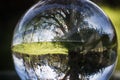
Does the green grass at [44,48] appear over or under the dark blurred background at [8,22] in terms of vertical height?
under

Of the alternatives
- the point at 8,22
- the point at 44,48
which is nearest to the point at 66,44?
the point at 44,48

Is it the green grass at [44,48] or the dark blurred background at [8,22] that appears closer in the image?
the green grass at [44,48]

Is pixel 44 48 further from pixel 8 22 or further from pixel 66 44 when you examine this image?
pixel 8 22

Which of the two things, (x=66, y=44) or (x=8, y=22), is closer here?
(x=66, y=44)

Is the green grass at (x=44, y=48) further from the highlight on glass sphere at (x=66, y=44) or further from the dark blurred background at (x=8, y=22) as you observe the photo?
the dark blurred background at (x=8, y=22)

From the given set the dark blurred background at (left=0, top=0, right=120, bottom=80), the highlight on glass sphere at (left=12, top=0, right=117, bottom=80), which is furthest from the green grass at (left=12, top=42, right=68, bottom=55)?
the dark blurred background at (left=0, top=0, right=120, bottom=80)

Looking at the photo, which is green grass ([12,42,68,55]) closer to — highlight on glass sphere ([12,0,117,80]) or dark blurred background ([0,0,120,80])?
→ highlight on glass sphere ([12,0,117,80])

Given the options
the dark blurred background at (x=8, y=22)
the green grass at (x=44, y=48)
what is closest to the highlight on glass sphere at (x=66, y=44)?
the green grass at (x=44, y=48)

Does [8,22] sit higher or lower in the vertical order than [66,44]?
higher

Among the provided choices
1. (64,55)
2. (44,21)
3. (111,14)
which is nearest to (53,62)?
(64,55)
